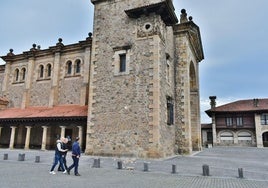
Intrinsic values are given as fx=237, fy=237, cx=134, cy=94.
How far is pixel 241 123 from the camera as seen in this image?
39.3 m

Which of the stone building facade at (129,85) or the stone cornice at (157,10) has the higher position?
the stone cornice at (157,10)

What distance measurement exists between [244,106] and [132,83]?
3166 centimetres

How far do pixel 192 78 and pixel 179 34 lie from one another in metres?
6.43

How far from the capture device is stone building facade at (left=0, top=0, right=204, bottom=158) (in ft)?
47.2

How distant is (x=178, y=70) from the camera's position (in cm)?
1930

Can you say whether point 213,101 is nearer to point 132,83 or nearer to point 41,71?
point 41,71

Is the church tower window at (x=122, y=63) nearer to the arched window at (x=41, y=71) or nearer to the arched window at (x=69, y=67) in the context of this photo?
the arched window at (x=69, y=67)

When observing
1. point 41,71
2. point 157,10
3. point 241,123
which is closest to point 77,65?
point 41,71

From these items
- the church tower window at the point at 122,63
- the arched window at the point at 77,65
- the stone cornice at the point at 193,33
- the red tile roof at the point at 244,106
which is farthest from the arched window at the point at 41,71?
the red tile roof at the point at 244,106

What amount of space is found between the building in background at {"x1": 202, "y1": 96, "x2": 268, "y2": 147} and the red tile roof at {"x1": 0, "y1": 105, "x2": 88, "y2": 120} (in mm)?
27735

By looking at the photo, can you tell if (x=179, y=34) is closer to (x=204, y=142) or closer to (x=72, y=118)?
(x=72, y=118)

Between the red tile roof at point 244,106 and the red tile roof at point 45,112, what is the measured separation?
91.0 feet

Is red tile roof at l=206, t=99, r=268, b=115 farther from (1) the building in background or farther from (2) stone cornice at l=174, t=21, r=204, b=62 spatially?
(2) stone cornice at l=174, t=21, r=204, b=62

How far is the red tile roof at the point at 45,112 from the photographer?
1873cm
